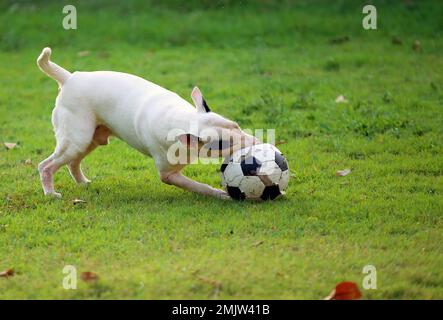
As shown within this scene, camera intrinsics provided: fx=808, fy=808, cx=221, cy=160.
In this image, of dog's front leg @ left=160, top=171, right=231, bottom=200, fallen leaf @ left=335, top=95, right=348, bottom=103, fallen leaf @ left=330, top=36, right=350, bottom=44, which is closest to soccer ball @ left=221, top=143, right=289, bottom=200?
dog's front leg @ left=160, top=171, right=231, bottom=200

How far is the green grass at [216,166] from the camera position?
461 centimetres

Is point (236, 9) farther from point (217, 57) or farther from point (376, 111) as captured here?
point (376, 111)

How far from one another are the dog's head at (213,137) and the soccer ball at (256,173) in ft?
0.21

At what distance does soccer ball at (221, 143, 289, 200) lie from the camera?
5668 mm

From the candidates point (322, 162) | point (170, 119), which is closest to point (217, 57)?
point (322, 162)

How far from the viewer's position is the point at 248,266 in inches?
182

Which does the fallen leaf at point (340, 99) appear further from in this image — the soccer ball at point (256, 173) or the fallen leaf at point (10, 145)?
the fallen leaf at point (10, 145)

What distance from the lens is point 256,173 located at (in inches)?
223

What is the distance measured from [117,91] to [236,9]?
→ 696 centimetres

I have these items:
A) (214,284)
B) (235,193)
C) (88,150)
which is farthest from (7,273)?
(88,150)

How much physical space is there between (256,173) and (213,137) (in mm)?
392

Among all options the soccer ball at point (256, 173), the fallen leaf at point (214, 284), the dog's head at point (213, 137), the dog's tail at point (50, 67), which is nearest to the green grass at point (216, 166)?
the fallen leaf at point (214, 284)

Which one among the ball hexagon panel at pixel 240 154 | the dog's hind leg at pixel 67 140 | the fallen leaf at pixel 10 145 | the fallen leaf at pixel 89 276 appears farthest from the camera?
the fallen leaf at pixel 10 145
